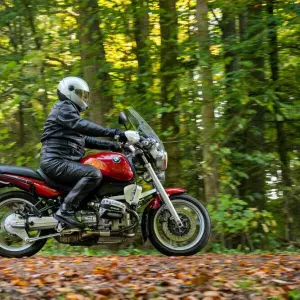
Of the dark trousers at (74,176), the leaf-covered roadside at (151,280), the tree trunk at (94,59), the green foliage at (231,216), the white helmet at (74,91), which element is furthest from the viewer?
the tree trunk at (94,59)

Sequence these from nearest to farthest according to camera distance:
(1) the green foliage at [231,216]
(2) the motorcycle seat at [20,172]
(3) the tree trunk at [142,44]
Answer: (2) the motorcycle seat at [20,172]
(1) the green foliage at [231,216]
(3) the tree trunk at [142,44]

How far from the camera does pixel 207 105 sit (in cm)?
898

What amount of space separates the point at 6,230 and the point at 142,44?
4.78 meters

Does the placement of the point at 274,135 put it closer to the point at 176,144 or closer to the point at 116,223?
the point at 176,144

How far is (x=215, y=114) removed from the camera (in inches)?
368

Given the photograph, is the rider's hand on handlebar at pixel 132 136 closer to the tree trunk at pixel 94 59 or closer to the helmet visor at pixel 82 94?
the helmet visor at pixel 82 94

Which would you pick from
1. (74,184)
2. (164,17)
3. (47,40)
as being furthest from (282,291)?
(47,40)

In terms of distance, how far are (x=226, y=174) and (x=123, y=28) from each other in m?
3.16

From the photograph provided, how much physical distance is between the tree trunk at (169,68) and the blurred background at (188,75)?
2cm

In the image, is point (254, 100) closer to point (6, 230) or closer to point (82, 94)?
point (82, 94)

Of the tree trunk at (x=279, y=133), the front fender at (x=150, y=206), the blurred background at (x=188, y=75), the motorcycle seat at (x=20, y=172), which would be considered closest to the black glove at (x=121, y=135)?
the front fender at (x=150, y=206)

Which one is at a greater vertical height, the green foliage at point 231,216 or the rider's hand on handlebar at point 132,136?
the rider's hand on handlebar at point 132,136

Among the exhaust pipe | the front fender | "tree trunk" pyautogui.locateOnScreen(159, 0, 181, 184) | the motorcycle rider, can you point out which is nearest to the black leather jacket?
the motorcycle rider

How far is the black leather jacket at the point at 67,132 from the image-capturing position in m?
6.27
